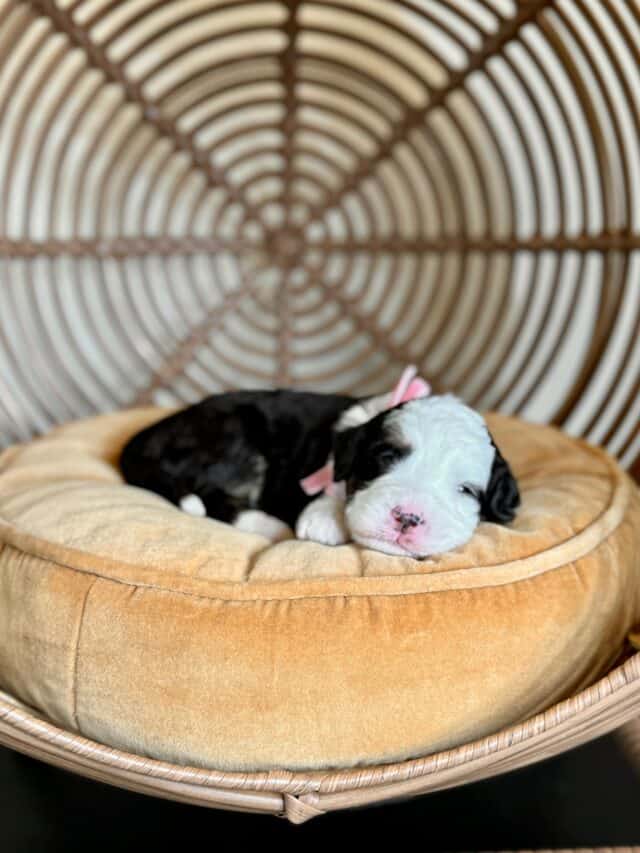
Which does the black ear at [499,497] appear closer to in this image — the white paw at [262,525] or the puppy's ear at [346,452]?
the puppy's ear at [346,452]

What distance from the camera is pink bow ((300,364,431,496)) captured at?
1790mm

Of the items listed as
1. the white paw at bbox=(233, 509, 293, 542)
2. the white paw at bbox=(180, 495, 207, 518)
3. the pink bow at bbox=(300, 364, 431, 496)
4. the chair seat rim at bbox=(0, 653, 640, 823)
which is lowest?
the chair seat rim at bbox=(0, 653, 640, 823)

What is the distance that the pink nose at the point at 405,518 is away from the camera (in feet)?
4.81

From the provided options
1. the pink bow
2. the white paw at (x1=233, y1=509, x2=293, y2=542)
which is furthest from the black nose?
the white paw at (x1=233, y1=509, x2=293, y2=542)

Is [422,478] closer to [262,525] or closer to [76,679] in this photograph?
[262,525]

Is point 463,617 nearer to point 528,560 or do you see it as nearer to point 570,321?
point 528,560

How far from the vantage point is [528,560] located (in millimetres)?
1463

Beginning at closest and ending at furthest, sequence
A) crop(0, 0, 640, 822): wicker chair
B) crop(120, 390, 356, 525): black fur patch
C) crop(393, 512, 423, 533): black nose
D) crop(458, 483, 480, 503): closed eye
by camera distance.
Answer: crop(393, 512, 423, 533): black nose < crop(458, 483, 480, 503): closed eye < crop(120, 390, 356, 525): black fur patch < crop(0, 0, 640, 822): wicker chair

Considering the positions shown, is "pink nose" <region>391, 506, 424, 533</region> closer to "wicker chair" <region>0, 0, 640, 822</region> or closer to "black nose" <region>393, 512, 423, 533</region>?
"black nose" <region>393, 512, 423, 533</region>

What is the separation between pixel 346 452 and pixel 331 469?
0.13m

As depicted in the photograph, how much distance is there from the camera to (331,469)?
181 cm

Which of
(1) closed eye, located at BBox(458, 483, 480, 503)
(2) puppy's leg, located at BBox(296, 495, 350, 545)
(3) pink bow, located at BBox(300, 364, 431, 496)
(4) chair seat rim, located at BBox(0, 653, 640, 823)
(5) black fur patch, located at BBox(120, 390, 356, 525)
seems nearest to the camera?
(4) chair seat rim, located at BBox(0, 653, 640, 823)

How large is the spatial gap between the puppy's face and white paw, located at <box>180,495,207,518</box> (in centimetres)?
33

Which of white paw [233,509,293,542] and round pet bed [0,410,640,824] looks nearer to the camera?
round pet bed [0,410,640,824]
